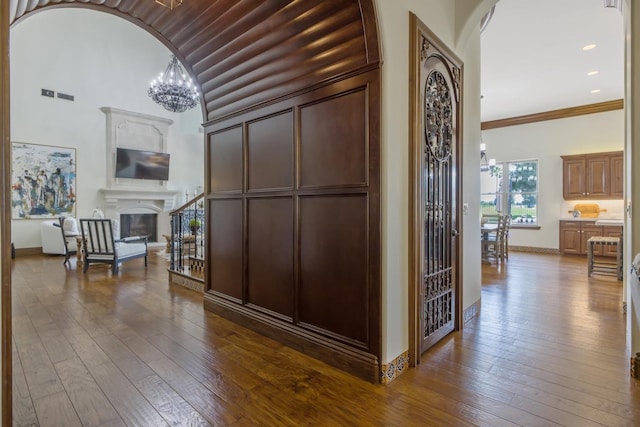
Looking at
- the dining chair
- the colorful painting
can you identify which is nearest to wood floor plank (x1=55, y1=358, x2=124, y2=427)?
the dining chair

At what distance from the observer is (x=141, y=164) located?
9.23m

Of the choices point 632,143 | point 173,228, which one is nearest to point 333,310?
point 632,143

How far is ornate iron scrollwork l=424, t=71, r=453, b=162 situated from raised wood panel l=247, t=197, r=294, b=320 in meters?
1.26

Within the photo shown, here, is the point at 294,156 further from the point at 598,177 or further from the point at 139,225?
the point at 139,225

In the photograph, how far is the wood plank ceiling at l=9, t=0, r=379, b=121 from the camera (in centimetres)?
224

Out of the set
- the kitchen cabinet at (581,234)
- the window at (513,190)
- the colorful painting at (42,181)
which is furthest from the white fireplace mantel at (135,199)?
the kitchen cabinet at (581,234)

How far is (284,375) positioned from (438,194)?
1844 mm

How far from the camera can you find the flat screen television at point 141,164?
8898 mm

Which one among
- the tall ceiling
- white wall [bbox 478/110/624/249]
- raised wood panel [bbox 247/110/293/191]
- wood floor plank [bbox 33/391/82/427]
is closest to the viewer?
wood floor plank [bbox 33/391/82/427]

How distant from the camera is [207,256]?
3754 millimetres

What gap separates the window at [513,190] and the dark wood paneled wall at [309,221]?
25.7 feet

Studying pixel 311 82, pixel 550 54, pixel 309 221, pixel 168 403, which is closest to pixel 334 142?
pixel 311 82

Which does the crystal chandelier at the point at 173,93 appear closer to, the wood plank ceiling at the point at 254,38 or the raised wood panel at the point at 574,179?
the wood plank ceiling at the point at 254,38

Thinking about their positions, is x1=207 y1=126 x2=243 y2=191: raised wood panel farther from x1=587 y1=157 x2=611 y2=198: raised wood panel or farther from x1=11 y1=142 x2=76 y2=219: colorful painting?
x1=587 y1=157 x2=611 y2=198: raised wood panel
